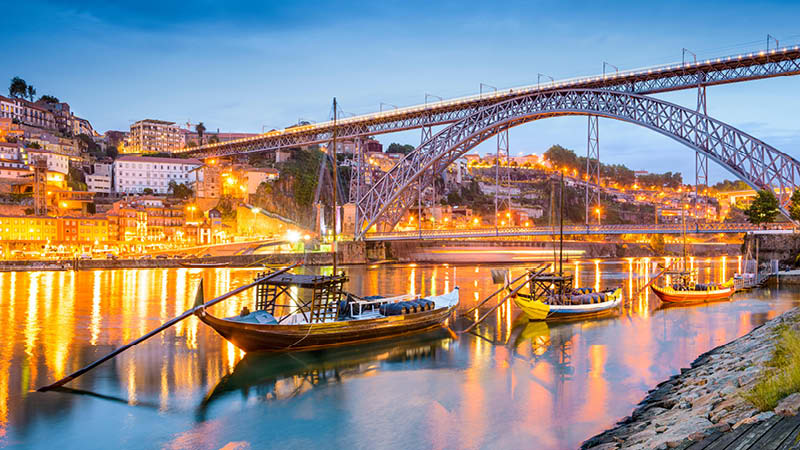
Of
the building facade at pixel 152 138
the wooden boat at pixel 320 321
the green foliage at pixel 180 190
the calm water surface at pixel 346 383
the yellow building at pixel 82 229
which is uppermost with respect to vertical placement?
the building facade at pixel 152 138

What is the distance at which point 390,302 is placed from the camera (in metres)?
20.7

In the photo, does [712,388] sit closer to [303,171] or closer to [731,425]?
[731,425]

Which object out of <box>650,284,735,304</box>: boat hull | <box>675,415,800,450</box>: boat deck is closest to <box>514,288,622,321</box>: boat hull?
<box>650,284,735,304</box>: boat hull

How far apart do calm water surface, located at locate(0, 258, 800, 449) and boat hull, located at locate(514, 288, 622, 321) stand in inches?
21.7

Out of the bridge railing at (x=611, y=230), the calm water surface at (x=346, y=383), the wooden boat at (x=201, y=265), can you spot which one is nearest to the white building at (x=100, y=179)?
the wooden boat at (x=201, y=265)

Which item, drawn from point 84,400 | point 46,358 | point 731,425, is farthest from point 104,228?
point 731,425

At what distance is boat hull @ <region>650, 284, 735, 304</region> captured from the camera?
27.9 meters

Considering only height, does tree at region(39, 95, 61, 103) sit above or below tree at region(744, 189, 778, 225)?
above

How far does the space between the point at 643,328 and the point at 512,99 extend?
2614 cm

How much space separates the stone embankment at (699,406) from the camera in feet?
24.5

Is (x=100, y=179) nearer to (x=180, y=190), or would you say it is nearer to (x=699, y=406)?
(x=180, y=190)

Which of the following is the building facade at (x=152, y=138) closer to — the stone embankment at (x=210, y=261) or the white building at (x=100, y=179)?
the white building at (x=100, y=179)

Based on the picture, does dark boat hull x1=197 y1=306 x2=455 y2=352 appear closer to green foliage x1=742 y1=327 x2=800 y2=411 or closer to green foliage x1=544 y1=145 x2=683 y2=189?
green foliage x1=742 y1=327 x2=800 y2=411

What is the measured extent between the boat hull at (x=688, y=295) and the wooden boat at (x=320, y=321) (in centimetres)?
1313
